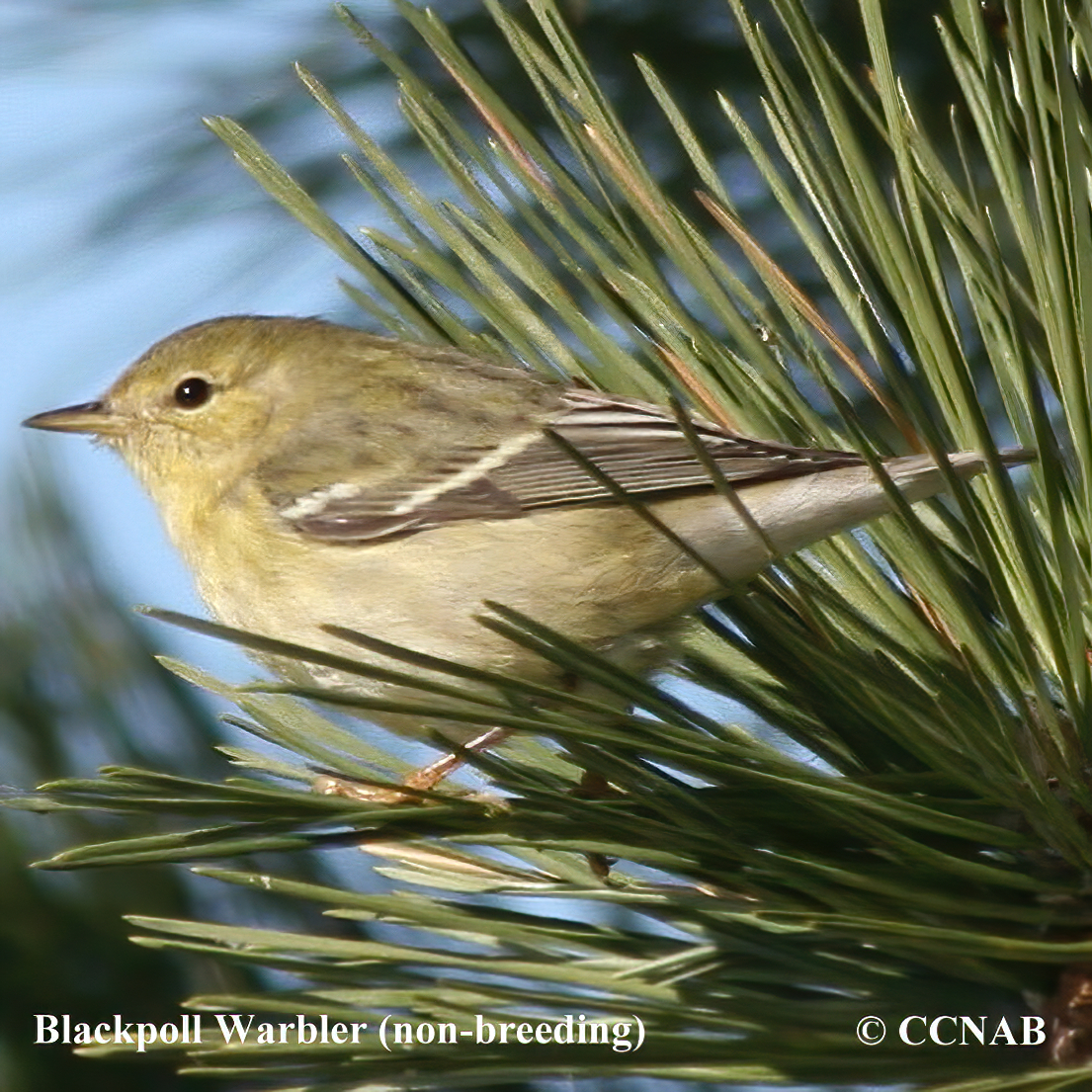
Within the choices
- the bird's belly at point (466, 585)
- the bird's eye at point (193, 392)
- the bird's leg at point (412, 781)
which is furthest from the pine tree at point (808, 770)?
the bird's eye at point (193, 392)

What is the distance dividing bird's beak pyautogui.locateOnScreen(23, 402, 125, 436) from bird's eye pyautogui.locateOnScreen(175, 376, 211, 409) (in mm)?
132

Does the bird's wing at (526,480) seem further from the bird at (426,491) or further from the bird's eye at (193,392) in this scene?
the bird's eye at (193,392)

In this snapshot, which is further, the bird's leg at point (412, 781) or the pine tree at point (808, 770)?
the bird's leg at point (412, 781)

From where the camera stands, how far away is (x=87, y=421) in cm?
339

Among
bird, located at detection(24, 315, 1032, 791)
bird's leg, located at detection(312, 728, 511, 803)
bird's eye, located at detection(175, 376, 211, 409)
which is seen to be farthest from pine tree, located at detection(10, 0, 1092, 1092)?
bird's eye, located at detection(175, 376, 211, 409)

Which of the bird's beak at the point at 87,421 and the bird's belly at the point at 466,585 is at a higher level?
the bird's beak at the point at 87,421

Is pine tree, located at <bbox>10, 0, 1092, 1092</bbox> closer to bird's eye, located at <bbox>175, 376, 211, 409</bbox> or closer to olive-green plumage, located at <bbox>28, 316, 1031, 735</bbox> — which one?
olive-green plumage, located at <bbox>28, 316, 1031, 735</bbox>

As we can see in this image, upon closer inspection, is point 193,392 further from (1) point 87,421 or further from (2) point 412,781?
(2) point 412,781

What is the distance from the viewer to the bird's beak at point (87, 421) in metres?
3.38

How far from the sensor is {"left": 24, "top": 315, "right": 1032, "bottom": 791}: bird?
2320 mm

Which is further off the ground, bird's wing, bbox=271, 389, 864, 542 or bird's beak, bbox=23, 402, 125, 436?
bird's beak, bbox=23, 402, 125, 436

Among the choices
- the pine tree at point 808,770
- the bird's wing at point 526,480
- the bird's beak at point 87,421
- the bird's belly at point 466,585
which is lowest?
the pine tree at point 808,770

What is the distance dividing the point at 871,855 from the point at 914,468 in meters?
0.47

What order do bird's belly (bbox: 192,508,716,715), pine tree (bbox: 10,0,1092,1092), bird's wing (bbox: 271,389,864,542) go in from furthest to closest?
bird's wing (bbox: 271,389,864,542), bird's belly (bbox: 192,508,716,715), pine tree (bbox: 10,0,1092,1092)
